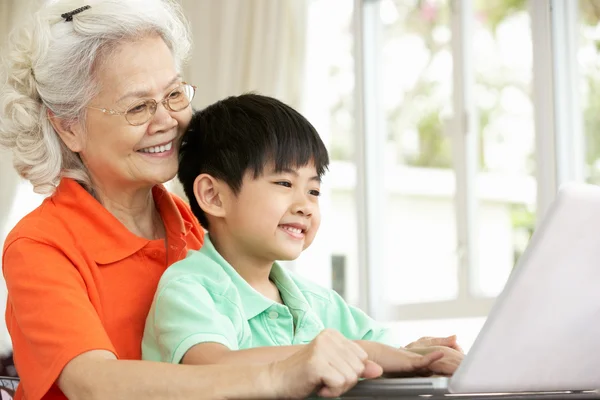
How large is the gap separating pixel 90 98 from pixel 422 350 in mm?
780

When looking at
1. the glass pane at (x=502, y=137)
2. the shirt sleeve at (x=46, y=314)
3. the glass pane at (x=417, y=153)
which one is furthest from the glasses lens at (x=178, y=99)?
the glass pane at (x=417, y=153)

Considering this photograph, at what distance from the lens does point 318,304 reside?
6.04 feet

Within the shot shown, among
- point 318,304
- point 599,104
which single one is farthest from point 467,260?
point 318,304

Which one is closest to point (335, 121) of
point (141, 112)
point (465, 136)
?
point (465, 136)

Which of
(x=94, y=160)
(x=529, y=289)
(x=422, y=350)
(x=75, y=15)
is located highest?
(x=75, y=15)

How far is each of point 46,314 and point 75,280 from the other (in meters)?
0.10

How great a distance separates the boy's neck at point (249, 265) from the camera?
1.74 m

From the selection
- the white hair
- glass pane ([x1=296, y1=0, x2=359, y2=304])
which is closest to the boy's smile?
the white hair

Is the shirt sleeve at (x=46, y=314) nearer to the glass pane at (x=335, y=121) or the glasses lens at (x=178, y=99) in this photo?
the glasses lens at (x=178, y=99)

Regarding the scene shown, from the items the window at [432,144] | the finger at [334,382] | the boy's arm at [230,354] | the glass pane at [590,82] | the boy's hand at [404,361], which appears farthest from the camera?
the window at [432,144]

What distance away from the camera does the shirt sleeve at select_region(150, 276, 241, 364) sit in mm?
1468

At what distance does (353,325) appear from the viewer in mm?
1846

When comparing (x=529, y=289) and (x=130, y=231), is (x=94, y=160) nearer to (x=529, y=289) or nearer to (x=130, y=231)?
(x=130, y=231)

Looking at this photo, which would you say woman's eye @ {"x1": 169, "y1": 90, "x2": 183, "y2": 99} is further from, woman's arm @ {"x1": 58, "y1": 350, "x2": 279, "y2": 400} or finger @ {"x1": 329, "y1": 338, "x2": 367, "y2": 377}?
finger @ {"x1": 329, "y1": 338, "x2": 367, "y2": 377}
